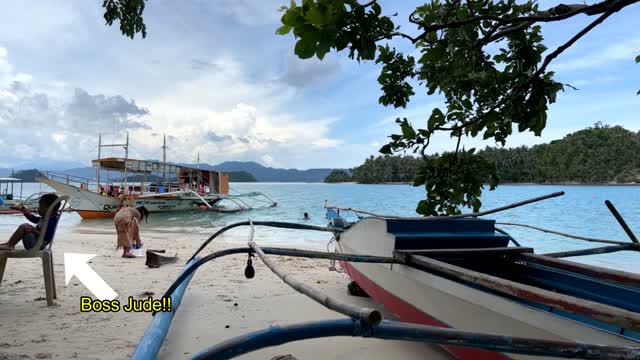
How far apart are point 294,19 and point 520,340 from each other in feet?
5.34

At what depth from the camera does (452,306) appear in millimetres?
2904

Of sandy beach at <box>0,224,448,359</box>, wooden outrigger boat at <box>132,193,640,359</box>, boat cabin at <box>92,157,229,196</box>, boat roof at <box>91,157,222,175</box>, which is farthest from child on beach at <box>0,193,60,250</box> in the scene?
boat roof at <box>91,157,222,175</box>

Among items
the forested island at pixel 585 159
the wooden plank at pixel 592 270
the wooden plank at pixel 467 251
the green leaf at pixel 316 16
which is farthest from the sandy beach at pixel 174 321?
the forested island at pixel 585 159

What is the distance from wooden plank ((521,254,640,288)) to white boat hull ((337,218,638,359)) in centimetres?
111

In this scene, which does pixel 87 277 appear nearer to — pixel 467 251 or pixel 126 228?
pixel 126 228

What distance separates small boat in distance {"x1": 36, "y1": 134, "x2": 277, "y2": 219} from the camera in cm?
2514

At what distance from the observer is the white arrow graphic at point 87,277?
5094 mm

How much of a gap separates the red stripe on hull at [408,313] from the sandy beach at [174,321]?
A: 349mm

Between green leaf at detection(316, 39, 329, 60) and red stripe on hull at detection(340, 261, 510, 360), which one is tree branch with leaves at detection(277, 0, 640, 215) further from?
red stripe on hull at detection(340, 261, 510, 360)

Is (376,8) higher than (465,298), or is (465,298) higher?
(376,8)

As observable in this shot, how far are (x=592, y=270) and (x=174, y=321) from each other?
12.7ft

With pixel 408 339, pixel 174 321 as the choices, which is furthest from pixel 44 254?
pixel 408 339

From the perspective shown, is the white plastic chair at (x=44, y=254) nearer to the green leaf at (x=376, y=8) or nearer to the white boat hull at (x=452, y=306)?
the white boat hull at (x=452, y=306)

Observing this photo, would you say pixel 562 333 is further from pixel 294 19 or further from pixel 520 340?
Answer: pixel 294 19
